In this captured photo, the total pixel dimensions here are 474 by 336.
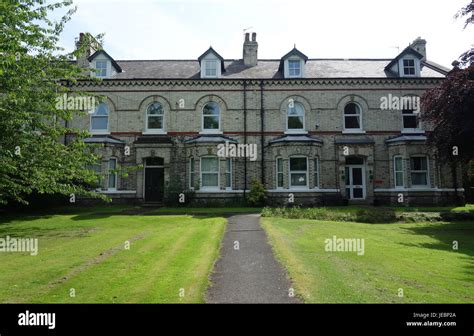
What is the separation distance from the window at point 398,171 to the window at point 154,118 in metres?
15.9

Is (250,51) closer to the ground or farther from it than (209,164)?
farther from it

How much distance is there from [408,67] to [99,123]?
71.3 ft

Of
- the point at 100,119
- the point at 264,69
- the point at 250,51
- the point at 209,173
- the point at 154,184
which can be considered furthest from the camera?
the point at 250,51

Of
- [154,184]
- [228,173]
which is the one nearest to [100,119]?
[154,184]

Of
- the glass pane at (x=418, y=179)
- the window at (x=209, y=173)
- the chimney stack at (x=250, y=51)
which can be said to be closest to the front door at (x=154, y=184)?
the window at (x=209, y=173)

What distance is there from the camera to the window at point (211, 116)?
23.8 metres

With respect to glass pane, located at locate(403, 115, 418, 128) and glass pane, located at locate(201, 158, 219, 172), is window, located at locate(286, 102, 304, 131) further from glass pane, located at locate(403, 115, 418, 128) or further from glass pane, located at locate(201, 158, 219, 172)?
glass pane, located at locate(403, 115, 418, 128)

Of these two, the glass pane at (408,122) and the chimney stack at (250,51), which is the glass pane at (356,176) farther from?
the chimney stack at (250,51)

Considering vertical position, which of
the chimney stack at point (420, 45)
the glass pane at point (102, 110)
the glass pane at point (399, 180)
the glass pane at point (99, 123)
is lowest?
the glass pane at point (399, 180)

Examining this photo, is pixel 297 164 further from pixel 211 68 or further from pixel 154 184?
pixel 154 184

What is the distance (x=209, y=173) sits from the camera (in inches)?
896
